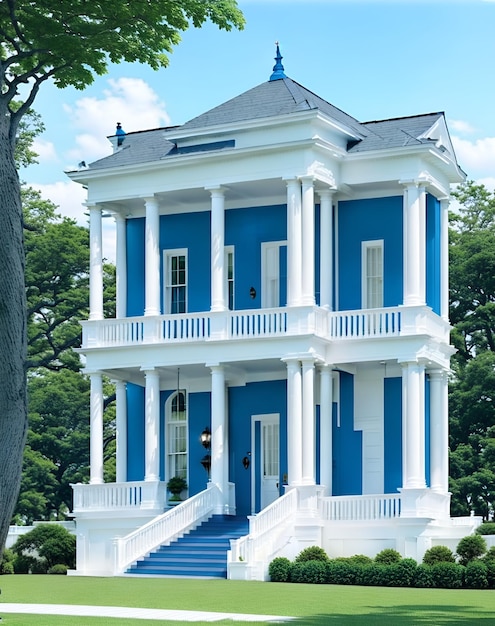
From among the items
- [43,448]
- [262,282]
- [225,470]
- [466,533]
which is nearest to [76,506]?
[225,470]

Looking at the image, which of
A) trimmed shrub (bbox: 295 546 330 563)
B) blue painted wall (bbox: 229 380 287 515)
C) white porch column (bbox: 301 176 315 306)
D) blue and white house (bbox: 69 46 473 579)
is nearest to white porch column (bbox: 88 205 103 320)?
blue and white house (bbox: 69 46 473 579)

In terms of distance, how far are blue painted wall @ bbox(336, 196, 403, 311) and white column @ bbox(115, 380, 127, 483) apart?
6.87 m

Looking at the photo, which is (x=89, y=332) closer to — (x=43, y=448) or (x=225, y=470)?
(x=225, y=470)

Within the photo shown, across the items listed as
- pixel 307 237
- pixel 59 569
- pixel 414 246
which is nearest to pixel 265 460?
pixel 59 569

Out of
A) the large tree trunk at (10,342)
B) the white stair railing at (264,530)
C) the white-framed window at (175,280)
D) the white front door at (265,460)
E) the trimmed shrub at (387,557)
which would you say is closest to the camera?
the large tree trunk at (10,342)

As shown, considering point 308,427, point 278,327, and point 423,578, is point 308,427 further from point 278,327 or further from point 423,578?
point 423,578

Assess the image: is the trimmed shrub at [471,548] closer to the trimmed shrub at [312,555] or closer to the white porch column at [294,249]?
the trimmed shrub at [312,555]

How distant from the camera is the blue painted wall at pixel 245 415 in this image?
4141cm

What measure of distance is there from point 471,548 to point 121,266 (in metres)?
13.6

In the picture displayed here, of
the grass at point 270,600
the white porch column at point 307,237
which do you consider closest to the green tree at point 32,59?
the grass at point 270,600

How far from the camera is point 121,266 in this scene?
4325cm

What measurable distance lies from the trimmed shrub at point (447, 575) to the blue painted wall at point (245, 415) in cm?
827

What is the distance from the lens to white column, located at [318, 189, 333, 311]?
40.1m

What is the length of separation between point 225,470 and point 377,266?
6690 mm
